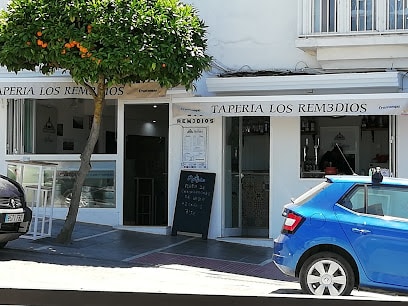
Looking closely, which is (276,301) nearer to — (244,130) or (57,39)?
(57,39)

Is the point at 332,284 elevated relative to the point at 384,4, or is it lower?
lower

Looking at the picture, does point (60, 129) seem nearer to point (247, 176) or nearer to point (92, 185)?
point (92, 185)

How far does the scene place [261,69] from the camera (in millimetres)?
12539

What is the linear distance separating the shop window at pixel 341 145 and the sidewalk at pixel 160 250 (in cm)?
208

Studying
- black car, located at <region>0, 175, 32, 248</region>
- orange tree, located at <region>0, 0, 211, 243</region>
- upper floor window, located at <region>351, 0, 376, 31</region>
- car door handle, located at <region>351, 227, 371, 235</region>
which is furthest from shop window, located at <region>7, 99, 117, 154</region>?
car door handle, located at <region>351, 227, 371, 235</region>

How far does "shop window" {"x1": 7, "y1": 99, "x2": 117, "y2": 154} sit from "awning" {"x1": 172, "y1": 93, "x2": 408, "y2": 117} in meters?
2.69

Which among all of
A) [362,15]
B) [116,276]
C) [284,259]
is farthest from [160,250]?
[362,15]

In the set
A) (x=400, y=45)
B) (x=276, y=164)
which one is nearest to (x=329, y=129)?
(x=276, y=164)

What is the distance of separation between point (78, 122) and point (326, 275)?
27.0 feet

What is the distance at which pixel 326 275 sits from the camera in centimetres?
698

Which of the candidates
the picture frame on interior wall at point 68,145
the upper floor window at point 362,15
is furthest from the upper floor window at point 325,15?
the picture frame on interior wall at point 68,145

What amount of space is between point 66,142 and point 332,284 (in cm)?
836

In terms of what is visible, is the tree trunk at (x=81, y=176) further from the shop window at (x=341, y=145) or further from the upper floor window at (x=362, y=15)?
the upper floor window at (x=362, y=15)

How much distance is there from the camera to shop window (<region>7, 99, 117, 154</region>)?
13.4 meters
